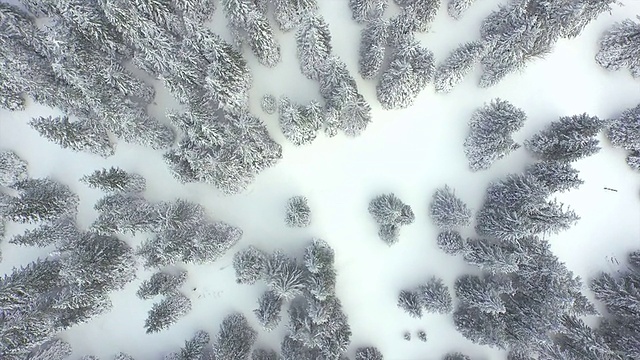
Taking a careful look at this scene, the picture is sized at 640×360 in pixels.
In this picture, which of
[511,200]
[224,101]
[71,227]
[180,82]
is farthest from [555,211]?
[71,227]

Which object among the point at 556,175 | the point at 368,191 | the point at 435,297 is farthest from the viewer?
the point at 368,191

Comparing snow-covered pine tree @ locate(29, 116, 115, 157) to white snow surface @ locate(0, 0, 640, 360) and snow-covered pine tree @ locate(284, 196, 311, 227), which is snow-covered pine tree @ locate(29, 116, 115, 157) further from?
snow-covered pine tree @ locate(284, 196, 311, 227)

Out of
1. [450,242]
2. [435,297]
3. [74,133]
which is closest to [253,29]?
[74,133]

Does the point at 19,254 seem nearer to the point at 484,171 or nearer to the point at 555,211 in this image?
the point at 484,171

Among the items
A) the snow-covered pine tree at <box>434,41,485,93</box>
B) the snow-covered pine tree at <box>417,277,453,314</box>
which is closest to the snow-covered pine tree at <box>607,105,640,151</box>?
the snow-covered pine tree at <box>434,41,485,93</box>

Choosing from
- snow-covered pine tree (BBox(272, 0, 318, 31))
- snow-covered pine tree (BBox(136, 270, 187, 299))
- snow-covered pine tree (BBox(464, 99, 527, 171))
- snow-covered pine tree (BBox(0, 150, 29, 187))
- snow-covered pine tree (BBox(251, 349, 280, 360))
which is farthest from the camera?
snow-covered pine tree (BBox(0, 150, 29, 187))

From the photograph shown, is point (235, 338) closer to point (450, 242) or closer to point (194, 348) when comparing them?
point (194, 348)

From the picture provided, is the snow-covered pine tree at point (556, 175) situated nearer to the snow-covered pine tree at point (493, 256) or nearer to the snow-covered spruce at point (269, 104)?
the snow-covered pine tree at point (493, 256)
